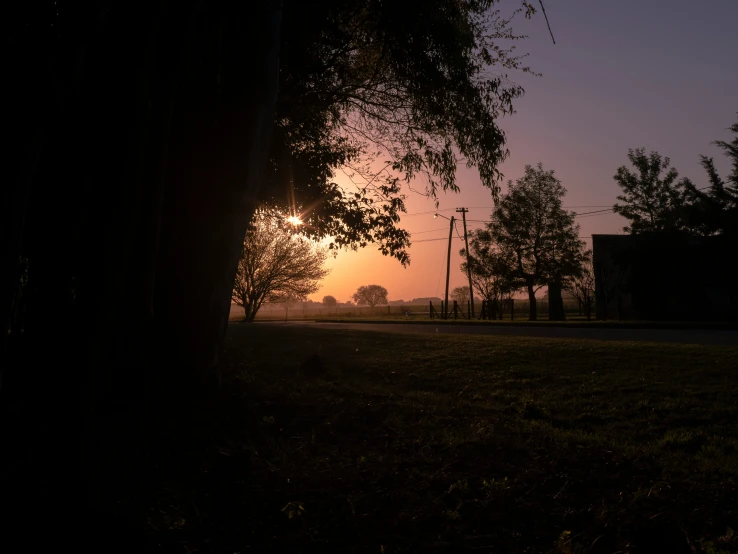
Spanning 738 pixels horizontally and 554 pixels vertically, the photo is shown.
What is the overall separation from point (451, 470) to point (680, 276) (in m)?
30.9

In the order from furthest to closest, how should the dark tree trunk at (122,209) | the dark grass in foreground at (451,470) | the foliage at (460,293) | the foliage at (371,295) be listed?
the foliage at (371,295), the foliage at (460,293), the dark tree trunk at (122,209), the dark grass in foreground at (451,470)

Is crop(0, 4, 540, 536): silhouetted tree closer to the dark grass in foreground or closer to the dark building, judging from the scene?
the dark grass in foreground

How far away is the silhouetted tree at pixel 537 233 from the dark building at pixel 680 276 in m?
4.08

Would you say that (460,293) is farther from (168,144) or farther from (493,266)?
(168,144)

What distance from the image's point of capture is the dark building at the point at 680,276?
2964 cm

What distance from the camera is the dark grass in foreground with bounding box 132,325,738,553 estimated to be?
310 cm

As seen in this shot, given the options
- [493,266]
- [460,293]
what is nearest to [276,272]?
[493,266]

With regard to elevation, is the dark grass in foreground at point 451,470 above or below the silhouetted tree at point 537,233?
below

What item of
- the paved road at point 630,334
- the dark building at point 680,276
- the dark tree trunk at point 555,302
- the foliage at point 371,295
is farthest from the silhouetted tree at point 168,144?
the foliage at point 371,295

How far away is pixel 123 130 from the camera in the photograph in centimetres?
364

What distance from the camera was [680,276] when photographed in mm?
30266

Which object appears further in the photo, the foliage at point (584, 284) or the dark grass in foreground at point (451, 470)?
the foliage at point (584, 284)

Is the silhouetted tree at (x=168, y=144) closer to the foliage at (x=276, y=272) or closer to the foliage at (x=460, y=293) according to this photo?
the foliage at (x=276, y=272)

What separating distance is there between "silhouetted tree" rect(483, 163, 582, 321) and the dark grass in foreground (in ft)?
96.8
